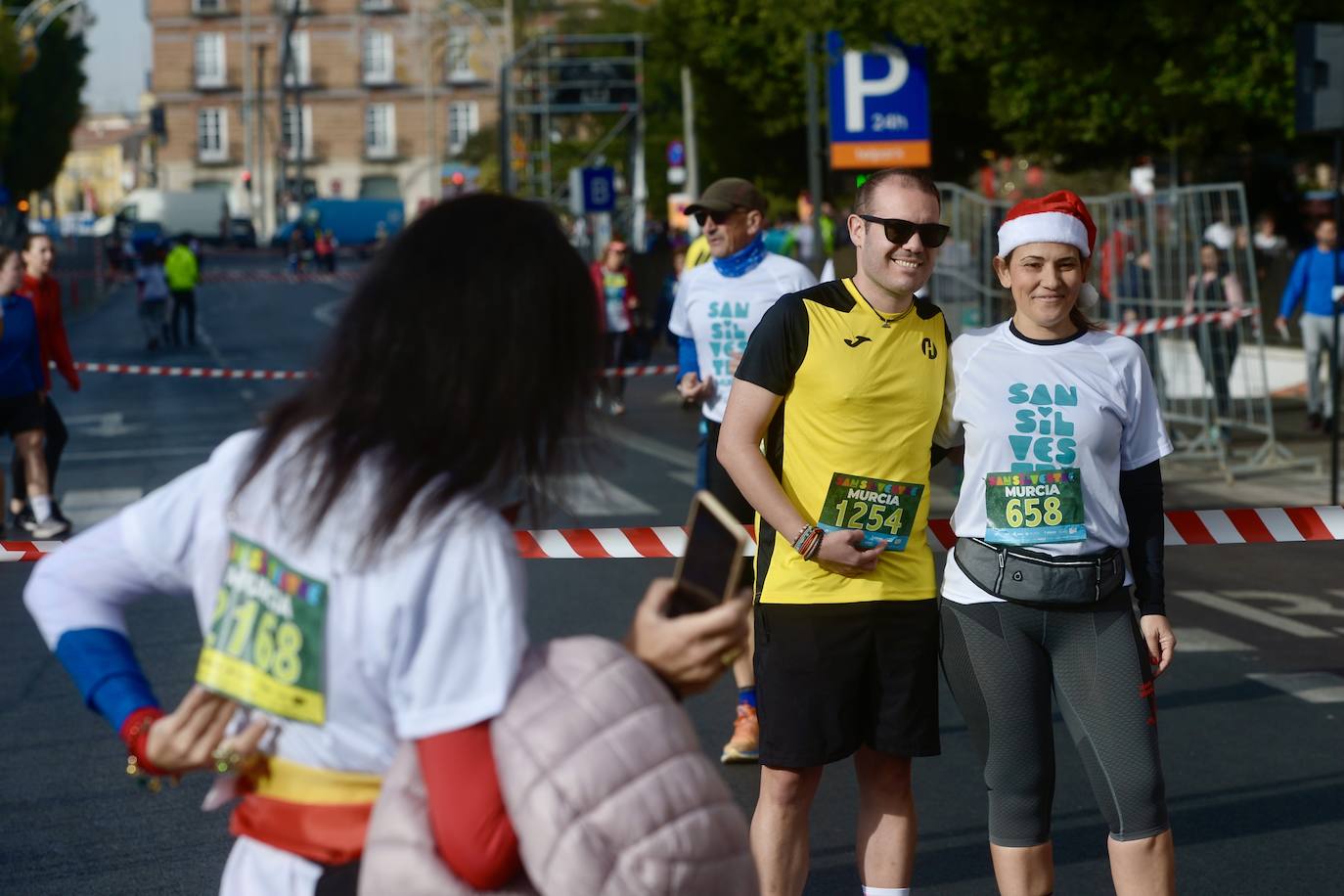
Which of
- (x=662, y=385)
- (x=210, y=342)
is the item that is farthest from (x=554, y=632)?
(x=210, y=342)

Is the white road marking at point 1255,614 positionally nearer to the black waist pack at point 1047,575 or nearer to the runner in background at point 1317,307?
the black waist pack at point 1047,575

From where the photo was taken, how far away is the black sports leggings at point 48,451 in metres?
12.1

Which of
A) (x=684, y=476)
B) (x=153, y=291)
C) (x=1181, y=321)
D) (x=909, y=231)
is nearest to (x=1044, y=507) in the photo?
(x=909, y=231)

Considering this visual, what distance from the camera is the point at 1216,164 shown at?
24.7 metres

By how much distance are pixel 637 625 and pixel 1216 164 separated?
2377 cm

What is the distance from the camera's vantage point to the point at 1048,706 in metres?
4.15

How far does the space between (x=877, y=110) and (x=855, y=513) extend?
34.7 feet

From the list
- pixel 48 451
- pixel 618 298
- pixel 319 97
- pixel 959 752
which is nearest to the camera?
pixel 959 752

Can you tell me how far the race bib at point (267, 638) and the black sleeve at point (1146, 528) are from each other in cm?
242

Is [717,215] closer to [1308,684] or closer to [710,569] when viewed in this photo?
[1308,684]

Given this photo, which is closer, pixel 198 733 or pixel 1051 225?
pixel 198 733

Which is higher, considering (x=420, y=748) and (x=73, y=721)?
(x=420, y=748)

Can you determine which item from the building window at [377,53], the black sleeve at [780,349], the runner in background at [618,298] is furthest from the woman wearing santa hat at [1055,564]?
the building window at [377,53]

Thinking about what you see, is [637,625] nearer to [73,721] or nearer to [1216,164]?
[73,721]
